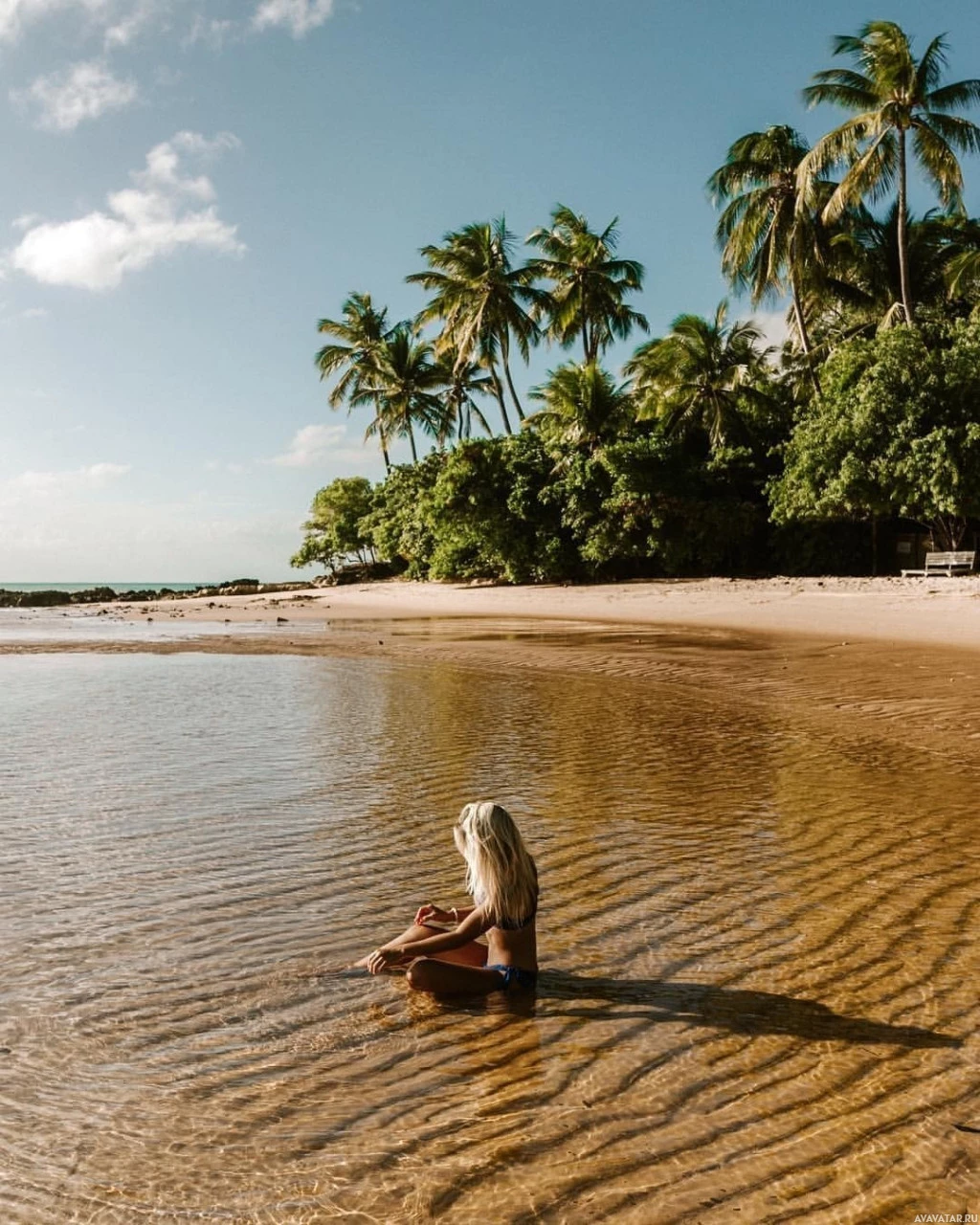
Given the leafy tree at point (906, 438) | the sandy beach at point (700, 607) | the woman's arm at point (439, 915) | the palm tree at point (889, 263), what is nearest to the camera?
the woman's arm at point (439, 915)

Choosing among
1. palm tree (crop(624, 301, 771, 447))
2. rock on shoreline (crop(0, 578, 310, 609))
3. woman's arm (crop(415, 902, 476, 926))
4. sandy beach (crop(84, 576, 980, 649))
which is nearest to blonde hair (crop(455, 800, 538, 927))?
woman's arm (crop(415, 902, 476, 926))

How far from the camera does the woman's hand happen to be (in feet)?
11.5

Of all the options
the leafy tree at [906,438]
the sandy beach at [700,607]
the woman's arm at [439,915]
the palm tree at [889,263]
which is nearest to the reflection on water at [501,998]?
the woman's arm at [439,915]

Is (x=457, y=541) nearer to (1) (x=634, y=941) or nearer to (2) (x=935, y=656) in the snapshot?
(2) (x=935, y=656)

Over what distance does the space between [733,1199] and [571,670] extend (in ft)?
36.0

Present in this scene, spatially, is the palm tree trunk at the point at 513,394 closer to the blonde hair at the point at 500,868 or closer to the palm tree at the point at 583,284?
the palm tree at the point at 583,284

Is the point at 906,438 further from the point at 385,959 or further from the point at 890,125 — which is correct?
the point at 385,959

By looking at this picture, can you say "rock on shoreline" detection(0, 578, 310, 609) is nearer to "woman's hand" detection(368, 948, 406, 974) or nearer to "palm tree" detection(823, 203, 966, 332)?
"palm tree" detection(823, 203, 966, 332)

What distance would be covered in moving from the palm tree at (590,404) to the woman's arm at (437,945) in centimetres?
3059

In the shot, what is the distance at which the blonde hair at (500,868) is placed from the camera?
137 inches

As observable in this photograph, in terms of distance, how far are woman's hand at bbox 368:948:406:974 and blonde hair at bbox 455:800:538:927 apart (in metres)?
0.33

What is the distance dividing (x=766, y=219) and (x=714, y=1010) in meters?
33.7

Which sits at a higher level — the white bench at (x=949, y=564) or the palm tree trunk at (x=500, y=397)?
the palm tree trunk at (x=500, y=397)

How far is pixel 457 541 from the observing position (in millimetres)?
35719
